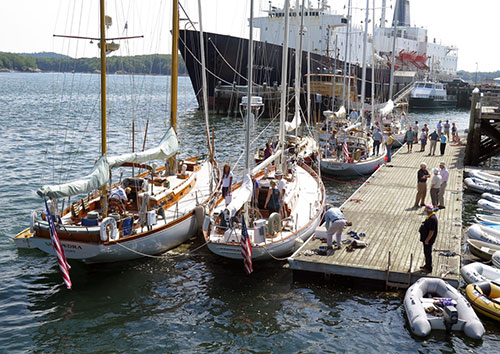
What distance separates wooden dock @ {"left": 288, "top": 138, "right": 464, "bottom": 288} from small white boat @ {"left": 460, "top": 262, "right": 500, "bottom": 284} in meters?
0.56

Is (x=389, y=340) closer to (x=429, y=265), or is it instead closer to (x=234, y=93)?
(x=429, y=265)

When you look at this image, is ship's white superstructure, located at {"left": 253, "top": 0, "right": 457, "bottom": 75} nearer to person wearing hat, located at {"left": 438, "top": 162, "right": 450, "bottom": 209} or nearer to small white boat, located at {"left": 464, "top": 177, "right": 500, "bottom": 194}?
small white boat, located at {"left": 464, "top": 177, "right": 500, "bottom": 194}

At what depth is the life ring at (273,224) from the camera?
15484 millimetres

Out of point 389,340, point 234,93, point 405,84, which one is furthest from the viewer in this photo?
point 405,84

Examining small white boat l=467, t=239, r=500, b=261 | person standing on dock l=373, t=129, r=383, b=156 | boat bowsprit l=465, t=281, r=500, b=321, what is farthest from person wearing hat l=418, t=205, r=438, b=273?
person standing on dock l=373, t=129, r=383, b=156

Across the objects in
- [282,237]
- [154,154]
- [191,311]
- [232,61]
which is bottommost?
[191,311]

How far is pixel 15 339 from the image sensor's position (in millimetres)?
11969

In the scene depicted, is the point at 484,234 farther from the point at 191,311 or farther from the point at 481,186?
the point at 191,311

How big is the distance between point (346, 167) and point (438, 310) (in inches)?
669

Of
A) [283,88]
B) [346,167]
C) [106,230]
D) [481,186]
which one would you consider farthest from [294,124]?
[106,230]

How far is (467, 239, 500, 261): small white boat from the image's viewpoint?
16438 millimetres

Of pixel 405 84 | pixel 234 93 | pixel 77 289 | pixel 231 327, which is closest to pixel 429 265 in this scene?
pixel 231 327

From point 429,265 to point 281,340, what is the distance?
15.1 feet

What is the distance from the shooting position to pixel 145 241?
15.5 meters
